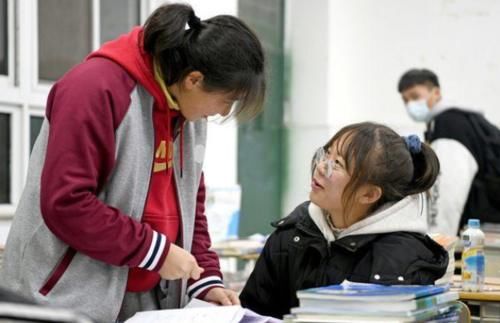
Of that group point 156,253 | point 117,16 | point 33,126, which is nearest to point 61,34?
point 33,126

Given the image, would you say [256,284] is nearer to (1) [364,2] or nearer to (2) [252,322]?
(2) [252,322]

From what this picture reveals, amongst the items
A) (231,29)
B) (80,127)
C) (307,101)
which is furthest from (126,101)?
(307,101)

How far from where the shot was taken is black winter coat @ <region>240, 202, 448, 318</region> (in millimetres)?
1780

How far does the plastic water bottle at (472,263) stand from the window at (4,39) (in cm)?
206

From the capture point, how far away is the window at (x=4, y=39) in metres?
3.41

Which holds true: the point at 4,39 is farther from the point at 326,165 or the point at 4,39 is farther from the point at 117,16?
the point at 326,165

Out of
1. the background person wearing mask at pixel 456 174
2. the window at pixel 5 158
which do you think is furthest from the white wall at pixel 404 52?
the window at pixel 5 158

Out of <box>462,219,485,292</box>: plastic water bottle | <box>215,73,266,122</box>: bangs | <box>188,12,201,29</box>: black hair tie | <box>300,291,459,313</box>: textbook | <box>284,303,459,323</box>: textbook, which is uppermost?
<box>188,12,201,29</box>: black hair tie

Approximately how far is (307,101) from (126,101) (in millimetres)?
4838

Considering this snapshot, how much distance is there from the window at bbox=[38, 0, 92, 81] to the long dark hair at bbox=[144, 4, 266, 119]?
2194 millimetres

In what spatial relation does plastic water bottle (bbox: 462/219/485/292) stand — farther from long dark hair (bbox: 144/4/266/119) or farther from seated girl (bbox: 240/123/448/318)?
long dark hair (bbox: 144/4/266/119)

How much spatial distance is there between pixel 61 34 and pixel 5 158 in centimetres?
64

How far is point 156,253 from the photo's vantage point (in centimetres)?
149

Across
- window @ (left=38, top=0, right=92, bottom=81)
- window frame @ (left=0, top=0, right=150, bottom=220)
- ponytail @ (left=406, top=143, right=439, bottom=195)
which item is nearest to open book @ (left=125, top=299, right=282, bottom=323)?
ponytail @ (left=406, top=143, right=439, bottom=195)
